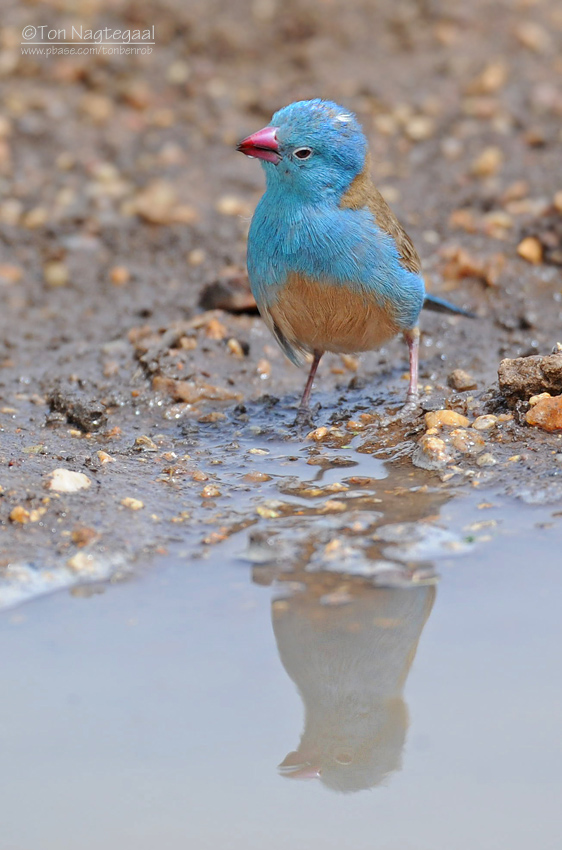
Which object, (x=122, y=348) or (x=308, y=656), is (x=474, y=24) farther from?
(x=308, y=656)

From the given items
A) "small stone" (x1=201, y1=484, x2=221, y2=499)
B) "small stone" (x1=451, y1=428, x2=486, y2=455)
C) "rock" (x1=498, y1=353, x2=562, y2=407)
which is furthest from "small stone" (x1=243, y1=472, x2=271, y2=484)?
"rock" (x1=498, y1=353, x2=562, y2=407)

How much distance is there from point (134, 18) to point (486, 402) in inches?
208

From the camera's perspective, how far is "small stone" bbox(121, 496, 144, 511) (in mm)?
3593

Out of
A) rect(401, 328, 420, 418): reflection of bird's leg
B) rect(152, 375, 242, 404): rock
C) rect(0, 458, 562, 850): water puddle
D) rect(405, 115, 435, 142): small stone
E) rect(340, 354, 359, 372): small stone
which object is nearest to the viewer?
rect(0, 458, 562, 850): water puddle

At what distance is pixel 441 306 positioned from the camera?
17.2ft

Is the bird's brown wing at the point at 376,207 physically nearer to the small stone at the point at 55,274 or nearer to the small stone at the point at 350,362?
the small stone at the point at 350,362

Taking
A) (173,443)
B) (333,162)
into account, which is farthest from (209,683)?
(333,162)

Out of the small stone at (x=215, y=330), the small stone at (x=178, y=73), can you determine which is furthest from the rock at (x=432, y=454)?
the small stone at (x=178, y=73)

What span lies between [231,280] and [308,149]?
59.9 inches

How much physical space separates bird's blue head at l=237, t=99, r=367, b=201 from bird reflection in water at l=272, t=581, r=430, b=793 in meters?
1.75

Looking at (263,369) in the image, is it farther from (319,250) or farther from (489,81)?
(489,81)

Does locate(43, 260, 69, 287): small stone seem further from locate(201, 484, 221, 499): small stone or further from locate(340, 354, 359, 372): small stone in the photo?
locate(201, 484, 221, 499): small stone

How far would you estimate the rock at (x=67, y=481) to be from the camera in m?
3.65

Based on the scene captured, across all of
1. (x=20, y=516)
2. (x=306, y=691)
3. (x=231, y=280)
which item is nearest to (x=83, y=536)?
(x=20, y=516)
